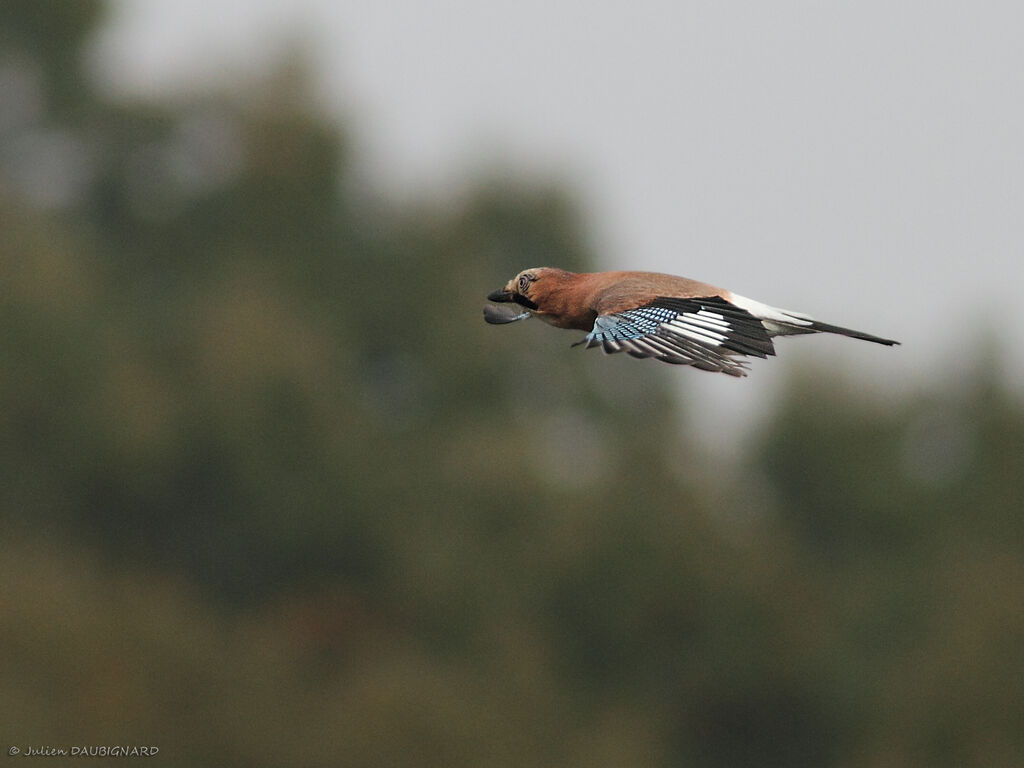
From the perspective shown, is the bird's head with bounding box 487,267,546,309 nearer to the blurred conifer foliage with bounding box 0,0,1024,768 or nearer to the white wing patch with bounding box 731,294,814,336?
the white wing patch with bounding box 731,294,814,336

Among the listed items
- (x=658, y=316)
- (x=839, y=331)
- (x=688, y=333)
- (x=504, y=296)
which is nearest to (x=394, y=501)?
(x=504, y=296)

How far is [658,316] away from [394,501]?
50.2m

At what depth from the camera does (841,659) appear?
50438 millimetres

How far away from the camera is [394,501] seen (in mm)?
57125

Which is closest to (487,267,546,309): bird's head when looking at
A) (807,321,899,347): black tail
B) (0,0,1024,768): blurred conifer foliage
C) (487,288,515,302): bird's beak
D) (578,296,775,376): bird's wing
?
(487,288,515,302): bird's beak

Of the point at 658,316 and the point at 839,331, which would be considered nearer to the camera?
the point at 839,331

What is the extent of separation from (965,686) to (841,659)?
726cm

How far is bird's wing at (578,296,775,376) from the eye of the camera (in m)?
6.49

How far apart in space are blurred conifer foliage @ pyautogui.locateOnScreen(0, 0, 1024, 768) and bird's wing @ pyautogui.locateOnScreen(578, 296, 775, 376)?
1004 inches

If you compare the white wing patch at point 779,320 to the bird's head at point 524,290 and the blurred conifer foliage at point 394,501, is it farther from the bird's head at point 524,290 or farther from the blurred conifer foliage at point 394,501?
the blurred conifer foliage at point 394,501

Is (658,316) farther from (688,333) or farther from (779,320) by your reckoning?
(779,320)

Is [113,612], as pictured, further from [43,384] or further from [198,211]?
[198,211]

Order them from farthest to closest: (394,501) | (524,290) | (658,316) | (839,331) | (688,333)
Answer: (394,501), (524,290), (658,316), (688,333), (839,331)

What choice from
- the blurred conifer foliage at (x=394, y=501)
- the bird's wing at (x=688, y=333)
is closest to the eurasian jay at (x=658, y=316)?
the bird's wing at (x=688, y=333)
